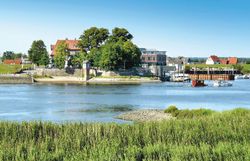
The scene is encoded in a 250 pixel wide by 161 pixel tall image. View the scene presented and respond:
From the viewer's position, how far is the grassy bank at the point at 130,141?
23156 mm

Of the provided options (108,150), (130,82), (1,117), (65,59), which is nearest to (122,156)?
(108,150)

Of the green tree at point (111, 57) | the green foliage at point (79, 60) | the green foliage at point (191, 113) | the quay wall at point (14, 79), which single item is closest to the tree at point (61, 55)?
the green foliage at point (79, 60)

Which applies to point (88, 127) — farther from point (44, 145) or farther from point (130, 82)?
point (130, 82)

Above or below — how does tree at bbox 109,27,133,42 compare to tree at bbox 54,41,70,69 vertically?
above

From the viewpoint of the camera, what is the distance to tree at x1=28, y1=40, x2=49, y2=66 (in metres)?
162

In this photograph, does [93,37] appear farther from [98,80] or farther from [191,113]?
[191,113]

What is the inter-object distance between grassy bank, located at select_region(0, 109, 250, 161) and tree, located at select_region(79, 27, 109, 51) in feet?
430

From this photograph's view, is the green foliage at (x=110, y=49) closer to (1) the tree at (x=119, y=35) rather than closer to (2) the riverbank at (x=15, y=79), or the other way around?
(1) the tree at (x=119, y=35)

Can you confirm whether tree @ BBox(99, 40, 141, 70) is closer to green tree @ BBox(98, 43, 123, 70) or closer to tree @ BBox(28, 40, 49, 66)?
green tree @ BBox(98, 43, 123, 70)

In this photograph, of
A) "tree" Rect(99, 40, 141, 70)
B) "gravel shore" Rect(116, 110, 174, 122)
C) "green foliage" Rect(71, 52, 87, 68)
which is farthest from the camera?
"green foliage" Rect(71, 52, 87, 68)

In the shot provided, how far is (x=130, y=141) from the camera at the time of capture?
2708 centimetres

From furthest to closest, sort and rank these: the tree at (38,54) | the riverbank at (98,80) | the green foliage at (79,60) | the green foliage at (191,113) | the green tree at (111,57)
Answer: the tree at (38,54)
the green foliage at (79,60)
the riverbank at (98,80)
the green tree at (111,57)
the green foliage at (191,113)

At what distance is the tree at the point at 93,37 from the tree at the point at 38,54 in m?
12.0

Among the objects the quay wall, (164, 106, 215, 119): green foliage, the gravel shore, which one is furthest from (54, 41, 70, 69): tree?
(164, 106, 215, 119): green foliage
